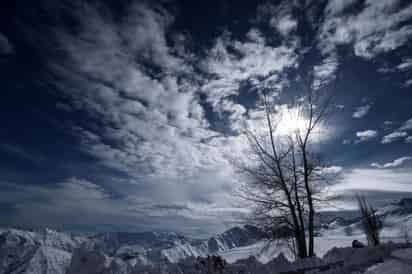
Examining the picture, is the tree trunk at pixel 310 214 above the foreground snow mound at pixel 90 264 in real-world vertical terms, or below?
above

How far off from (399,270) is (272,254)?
10.6m

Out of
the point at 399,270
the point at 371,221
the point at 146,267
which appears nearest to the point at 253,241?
the point at 146,267

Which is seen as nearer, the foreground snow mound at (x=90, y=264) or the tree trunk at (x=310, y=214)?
the tree trunk at (x=310, y=214)

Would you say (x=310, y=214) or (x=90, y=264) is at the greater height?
(x=310, y=214)

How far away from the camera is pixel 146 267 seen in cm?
1530

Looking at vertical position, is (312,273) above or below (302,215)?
below

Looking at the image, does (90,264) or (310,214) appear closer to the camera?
(310,214)

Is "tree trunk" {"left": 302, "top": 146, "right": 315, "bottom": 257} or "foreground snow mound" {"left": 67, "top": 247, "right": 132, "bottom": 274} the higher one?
"tree trunk" {"left": 302, "top": 146, "right": 315, "bottom": 257}

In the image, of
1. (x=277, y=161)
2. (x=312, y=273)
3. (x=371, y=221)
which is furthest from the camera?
(x=371, y=221)

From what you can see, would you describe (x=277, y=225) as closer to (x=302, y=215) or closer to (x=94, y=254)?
(x=302, y=215)

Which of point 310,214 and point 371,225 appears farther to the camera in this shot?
point 371,225

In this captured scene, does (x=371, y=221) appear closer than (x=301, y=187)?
No

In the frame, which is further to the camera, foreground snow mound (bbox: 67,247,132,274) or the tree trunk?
foreground snow mound (bbox: 67,247,132,274)

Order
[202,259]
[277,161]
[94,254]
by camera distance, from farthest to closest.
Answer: [94,254]
[277,161]
[202,259]
